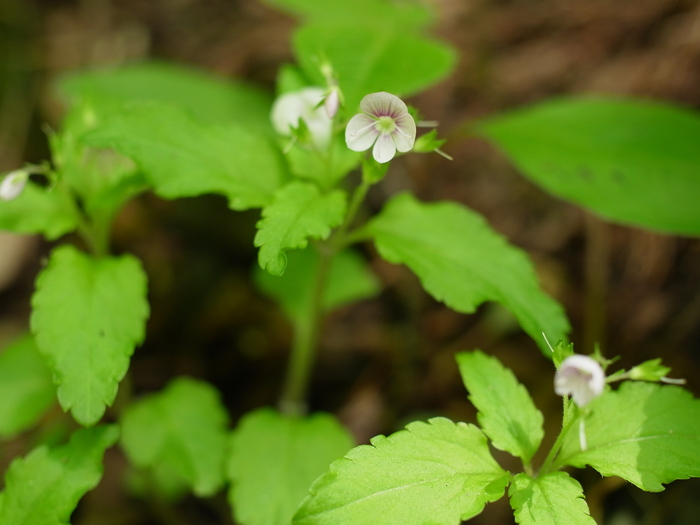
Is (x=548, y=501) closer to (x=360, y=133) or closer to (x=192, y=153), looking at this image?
(x=360, y=133)

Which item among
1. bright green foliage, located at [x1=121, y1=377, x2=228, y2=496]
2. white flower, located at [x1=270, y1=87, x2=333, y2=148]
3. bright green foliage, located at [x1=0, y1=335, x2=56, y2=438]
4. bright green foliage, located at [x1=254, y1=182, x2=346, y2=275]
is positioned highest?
white flower, located at [x1=270, y1=87, x2=333, y2=148]

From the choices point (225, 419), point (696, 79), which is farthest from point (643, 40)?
point (225, 419)

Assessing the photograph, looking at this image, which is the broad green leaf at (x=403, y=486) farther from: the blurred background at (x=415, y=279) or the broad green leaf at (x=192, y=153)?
the blurred background at (x=415, y=279)

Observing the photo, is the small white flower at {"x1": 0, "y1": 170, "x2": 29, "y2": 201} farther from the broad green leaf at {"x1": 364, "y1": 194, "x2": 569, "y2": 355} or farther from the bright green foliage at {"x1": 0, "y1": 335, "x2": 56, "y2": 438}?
the broad green leaf at {"x1": 364, "y1": 194, "x2": 569, "y2": 355}

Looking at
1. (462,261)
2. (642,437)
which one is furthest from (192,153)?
(642,437)

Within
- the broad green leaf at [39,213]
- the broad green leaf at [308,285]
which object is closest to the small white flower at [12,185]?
the broad green leaf at [39,213]

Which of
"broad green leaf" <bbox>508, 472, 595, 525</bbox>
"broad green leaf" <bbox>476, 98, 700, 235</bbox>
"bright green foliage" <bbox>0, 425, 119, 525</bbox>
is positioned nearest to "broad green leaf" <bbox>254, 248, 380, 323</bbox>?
"broad green leaf" <bbox>476, 98, 700, 235</bbox>
